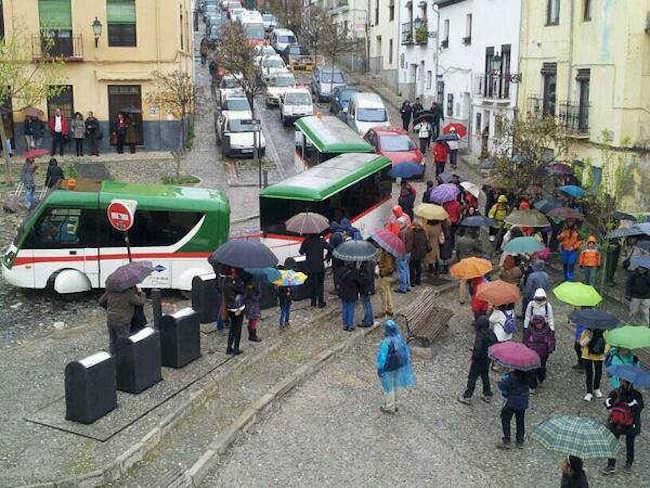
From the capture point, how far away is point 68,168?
29594 mm

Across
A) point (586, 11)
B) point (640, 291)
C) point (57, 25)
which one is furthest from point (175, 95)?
point (640, 291)

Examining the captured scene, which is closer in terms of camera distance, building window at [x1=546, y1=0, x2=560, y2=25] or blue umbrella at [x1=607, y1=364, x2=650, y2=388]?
blue umbrella at [x1=607, y1=364, x2=650, y2=388]

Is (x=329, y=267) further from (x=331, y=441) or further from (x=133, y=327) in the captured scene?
(x=331, y=441)

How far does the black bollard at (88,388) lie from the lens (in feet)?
34.3

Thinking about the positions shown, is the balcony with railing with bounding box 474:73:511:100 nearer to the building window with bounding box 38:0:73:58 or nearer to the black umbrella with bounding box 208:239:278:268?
the building window with bounding box 38:0:73:58

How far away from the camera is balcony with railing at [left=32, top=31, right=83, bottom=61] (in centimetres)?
3164

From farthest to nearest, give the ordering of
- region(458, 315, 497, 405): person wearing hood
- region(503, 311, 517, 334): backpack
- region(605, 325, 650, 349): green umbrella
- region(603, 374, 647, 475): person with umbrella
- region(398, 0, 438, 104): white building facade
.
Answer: region(398, 0, 438, 104): white building facade < region(503, 311, 517, 334): backpack < region(458, 315, 497, 405): person wearing hood < region(605, 325, 650, 349): green umbrella < region(603, 374, 647, 475): person with umbrella

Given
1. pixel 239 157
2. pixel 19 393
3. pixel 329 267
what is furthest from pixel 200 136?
pixel 19 393

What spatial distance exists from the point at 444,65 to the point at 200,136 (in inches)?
496

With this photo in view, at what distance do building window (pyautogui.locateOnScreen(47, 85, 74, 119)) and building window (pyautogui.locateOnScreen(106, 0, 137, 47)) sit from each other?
253cm

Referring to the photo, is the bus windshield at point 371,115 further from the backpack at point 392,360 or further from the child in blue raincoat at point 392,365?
the backpack at point 392,360

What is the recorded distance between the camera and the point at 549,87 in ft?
96.0

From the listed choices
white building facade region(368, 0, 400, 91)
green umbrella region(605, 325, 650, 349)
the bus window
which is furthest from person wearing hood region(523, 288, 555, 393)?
white building facade region(368, 0, 400, 91)

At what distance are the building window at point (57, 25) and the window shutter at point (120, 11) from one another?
A: 152 centimetres
